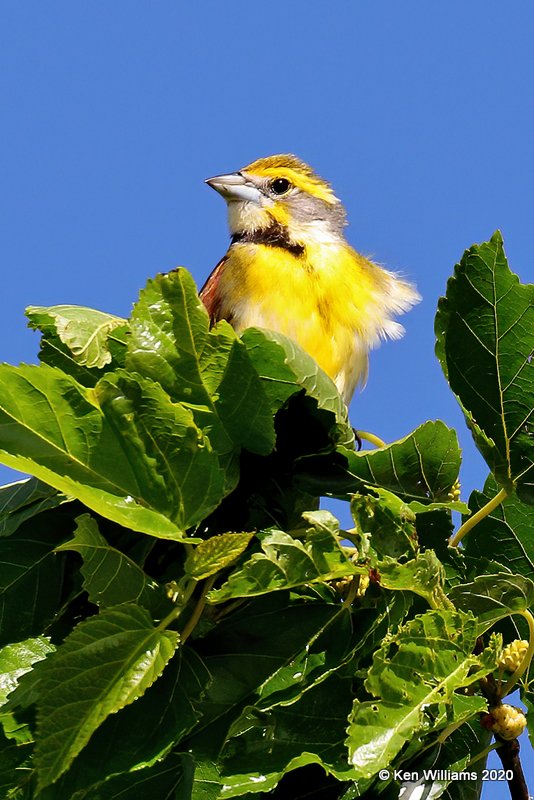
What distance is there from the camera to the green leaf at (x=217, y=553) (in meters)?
2.37

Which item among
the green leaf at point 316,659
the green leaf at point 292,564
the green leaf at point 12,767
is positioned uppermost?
the green leaf at point 292,564

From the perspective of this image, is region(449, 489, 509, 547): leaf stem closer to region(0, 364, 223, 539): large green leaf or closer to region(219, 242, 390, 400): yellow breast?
region(0, 364, 223, 539): large green leaf

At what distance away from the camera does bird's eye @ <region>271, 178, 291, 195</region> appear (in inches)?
252

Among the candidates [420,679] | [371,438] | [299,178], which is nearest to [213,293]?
[299,178]

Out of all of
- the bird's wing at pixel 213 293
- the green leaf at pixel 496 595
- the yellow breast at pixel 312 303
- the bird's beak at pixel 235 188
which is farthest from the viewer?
the bird's beak at pixel 235 188

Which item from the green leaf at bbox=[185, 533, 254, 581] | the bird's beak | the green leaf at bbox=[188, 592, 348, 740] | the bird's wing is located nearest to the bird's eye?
the bird's beak

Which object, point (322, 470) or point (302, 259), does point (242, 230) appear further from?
point (322, 470)

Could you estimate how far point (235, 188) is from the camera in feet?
20.6

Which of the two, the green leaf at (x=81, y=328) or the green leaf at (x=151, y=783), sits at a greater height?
the green leaf at (x=81, y=328)

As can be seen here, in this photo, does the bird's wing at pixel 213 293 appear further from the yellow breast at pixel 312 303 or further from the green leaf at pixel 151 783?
the green leaf at pixel 151 783

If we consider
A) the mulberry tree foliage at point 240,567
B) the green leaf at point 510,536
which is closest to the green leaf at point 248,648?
the mulberry tree foliage at point 240,567

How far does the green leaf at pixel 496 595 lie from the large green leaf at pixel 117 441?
2.28 ft

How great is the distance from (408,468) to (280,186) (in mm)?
3955

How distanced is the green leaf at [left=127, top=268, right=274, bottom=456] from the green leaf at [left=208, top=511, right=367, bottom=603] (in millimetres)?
311
